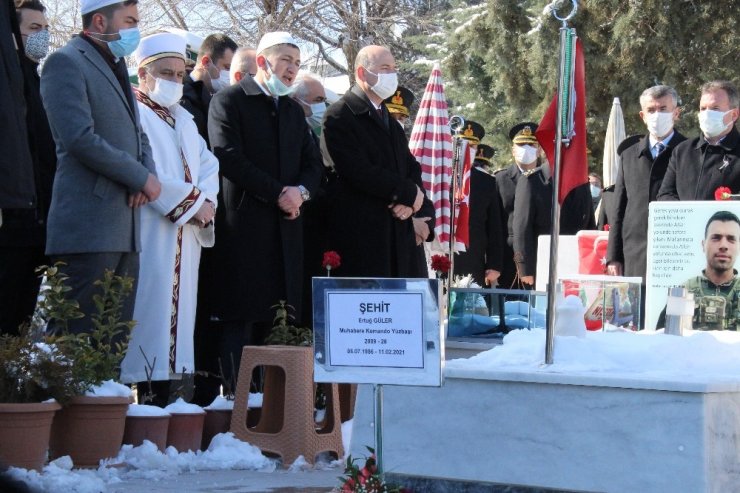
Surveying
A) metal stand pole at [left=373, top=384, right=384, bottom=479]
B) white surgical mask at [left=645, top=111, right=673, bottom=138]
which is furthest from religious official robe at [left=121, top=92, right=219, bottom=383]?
white surgical mask at [left=645, top=111, right=673, bottom=138]

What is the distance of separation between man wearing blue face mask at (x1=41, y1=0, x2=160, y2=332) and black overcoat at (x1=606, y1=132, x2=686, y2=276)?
11.9ft

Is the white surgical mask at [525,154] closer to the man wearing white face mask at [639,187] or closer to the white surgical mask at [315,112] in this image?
the white surgical mask at [315,112]

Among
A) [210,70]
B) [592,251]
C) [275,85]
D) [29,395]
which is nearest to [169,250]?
[275,85]

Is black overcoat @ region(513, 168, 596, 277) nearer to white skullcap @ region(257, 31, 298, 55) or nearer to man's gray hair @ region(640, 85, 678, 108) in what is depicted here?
man's gray hair @ region(640, 85, 678, 108)

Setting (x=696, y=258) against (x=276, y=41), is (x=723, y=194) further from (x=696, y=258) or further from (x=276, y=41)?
(x=276, y=41)

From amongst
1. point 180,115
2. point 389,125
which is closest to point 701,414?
point 180,115

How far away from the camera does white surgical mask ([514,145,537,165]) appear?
43.4 ft

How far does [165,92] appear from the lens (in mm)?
7141

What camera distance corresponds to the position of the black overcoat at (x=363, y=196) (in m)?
7.95

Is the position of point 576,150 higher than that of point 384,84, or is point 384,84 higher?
point 384,84

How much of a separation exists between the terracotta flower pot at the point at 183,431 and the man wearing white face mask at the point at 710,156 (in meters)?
3.89

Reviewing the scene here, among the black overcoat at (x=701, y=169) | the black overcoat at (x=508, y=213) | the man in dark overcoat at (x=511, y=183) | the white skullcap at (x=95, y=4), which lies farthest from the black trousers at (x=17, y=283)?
the black overcoat at (x=508, y=213)

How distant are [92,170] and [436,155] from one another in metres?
4.37

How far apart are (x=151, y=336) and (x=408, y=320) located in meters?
2.72
